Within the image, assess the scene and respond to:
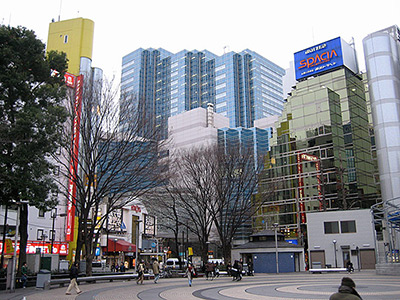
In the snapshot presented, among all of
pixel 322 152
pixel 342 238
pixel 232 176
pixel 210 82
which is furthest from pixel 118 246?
pixel 210 82

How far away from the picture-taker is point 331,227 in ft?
150

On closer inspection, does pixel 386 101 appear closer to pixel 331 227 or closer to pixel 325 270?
pixel 331 227

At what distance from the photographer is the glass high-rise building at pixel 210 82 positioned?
6934 inches

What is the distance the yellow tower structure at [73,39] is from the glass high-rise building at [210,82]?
106564mm

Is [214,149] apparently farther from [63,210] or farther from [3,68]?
[63,210]

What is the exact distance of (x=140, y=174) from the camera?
25078mm

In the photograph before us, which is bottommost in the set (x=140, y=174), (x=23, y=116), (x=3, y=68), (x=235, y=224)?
(x=235, y=224)

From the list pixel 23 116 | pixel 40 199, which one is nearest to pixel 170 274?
pixel 40 199

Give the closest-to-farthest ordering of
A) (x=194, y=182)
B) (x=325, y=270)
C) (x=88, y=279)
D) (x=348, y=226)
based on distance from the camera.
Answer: (x=88, y=279) < (x=194, y=182) < (x=325, y=270) < (x=348, y=226)

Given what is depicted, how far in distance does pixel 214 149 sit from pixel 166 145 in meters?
7.01

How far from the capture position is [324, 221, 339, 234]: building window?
1796 inches

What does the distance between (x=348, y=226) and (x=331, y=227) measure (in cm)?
189

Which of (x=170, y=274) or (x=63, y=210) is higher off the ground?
(x=63, y=210)

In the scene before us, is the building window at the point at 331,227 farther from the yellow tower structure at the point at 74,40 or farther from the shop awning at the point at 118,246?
the yellow tower structure at the point at 74,40
